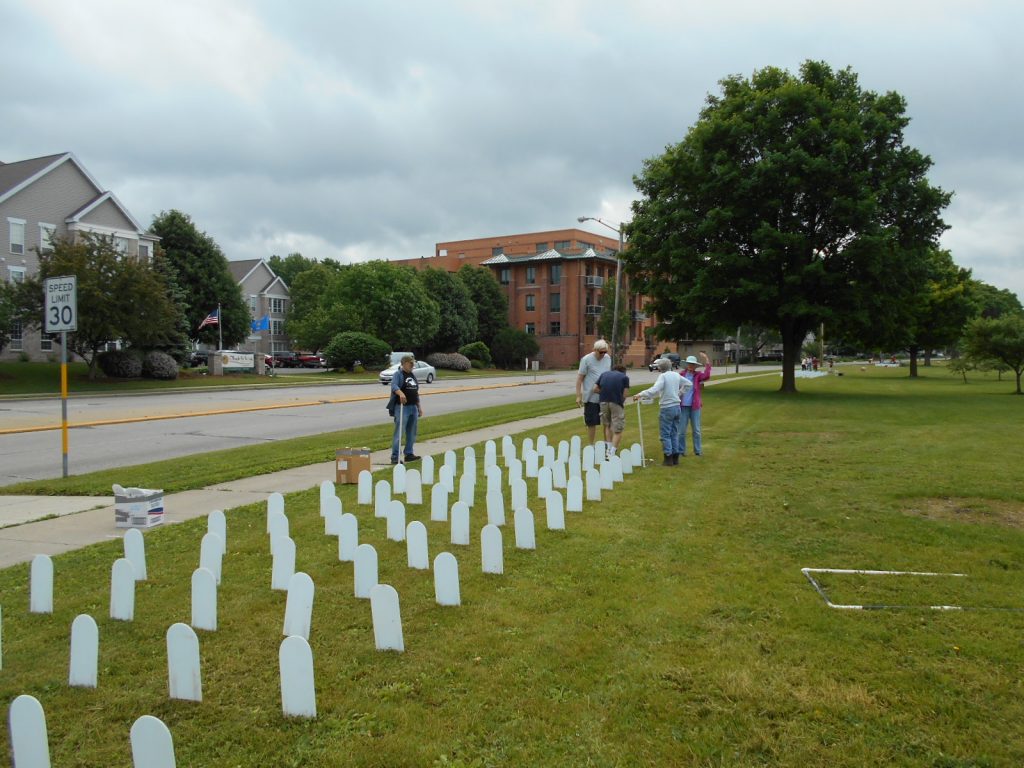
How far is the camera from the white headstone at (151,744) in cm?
269

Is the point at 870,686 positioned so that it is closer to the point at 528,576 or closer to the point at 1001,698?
the point at 1001,698

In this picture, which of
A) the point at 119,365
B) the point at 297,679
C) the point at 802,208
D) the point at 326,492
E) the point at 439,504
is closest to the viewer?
the point at 297,679

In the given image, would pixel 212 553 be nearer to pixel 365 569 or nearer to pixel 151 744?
pixel 365 569

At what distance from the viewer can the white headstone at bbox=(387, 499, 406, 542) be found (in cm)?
650

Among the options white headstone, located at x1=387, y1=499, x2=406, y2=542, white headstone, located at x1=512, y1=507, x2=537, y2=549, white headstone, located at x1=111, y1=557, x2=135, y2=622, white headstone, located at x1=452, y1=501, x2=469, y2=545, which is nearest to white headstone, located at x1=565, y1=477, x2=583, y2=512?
white headstone, located at x1=512, y1=507, x2=537, y2=549

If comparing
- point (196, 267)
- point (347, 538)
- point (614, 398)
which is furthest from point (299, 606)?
point (196, 267)

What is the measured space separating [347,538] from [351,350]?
166 feet

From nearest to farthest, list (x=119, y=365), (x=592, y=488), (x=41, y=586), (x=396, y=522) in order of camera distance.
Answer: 1. (x=41, y=586)
2. (x=396, y=522)
3. (x=592, y=488)
4. (x=119, y=365)

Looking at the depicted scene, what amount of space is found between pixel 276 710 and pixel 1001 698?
3532 millimetres

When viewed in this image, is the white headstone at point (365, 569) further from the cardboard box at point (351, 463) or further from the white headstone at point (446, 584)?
the cardboard box at point (351, 463)

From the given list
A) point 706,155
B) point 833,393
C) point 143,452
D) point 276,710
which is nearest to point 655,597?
point 276,710

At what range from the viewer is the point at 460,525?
6.41m

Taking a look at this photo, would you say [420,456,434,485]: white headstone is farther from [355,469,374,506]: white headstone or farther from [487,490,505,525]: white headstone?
[487,490,505,525]: white headstone

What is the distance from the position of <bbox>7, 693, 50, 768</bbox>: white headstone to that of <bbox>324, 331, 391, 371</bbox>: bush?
176ft
